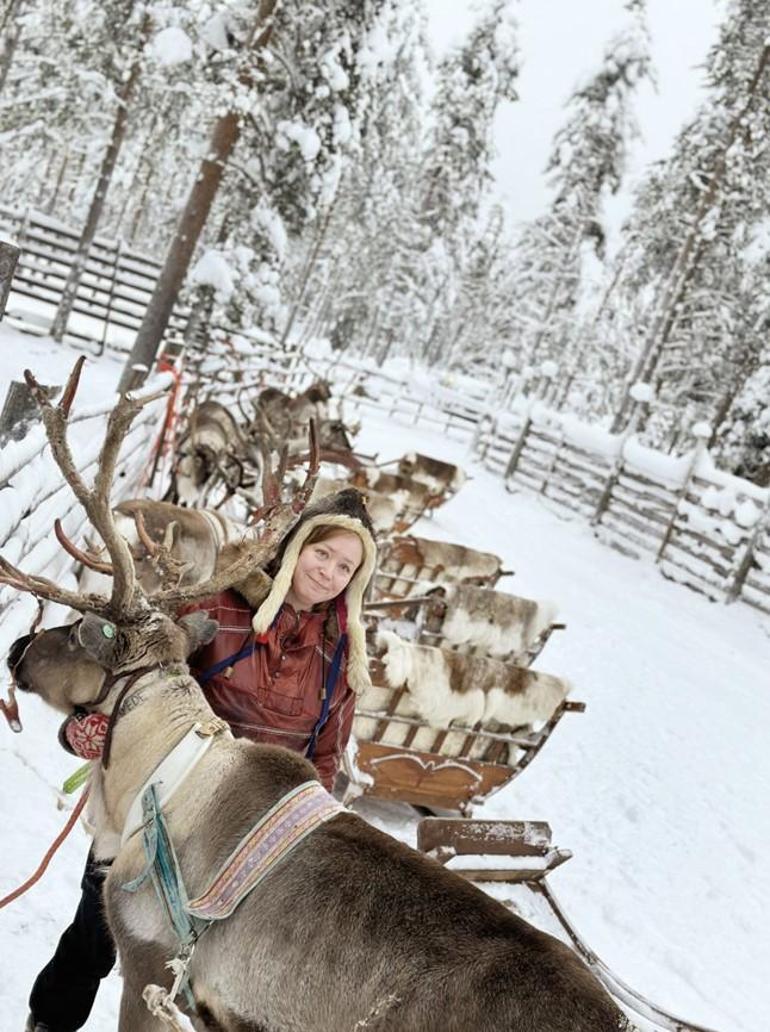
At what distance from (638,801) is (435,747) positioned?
8.54 feet

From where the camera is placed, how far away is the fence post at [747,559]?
522 inches

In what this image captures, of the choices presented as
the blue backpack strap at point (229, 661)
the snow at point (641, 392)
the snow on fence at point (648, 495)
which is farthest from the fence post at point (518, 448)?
the blue backpack strap at point (229, 661)

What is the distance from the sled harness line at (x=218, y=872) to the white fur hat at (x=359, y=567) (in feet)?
2.19

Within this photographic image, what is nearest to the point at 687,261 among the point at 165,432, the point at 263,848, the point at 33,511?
the point at 165,432

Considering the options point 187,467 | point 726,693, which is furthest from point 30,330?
point 726,693

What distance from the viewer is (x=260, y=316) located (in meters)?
17.2

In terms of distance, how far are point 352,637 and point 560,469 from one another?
1705cm

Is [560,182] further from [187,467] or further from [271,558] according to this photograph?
[271,558]

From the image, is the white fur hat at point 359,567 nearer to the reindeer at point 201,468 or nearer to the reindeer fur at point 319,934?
the reindeer fur at point 319,934

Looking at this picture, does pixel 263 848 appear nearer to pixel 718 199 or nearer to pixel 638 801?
pixel 638 801

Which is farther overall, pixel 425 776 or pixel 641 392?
pixel 641 392

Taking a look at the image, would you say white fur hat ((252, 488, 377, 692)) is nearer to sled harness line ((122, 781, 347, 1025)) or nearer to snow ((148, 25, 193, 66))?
sled harness line ((122, 781, 347, 1025))

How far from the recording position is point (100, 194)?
1516cm

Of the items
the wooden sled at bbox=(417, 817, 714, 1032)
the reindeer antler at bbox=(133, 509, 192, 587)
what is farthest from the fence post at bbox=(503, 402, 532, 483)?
the reindeer antler at bbox=(133, 509, 192, 587)
